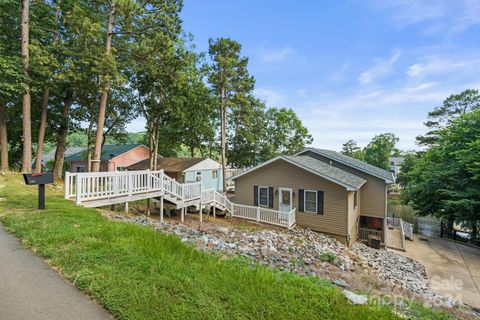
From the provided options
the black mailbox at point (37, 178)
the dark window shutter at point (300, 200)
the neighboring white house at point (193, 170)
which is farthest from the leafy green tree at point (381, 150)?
the black mailbox at point (37, 178)

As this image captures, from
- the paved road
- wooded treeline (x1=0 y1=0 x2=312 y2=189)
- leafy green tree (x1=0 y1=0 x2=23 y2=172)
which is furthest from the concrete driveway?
leafy green tree (x1=0 y1=0 x2=23 y2=172)

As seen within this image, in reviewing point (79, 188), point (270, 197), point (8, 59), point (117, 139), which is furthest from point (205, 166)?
point (79, 188)

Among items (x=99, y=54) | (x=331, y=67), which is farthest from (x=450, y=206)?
(x=99, y=54)

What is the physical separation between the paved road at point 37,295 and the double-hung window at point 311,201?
11505 mm

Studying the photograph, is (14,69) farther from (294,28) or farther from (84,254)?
(294,28)

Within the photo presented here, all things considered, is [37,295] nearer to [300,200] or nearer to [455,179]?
[300,200]

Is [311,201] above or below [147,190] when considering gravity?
below

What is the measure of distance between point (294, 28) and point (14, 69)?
49.4 ft

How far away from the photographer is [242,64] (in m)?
19.7

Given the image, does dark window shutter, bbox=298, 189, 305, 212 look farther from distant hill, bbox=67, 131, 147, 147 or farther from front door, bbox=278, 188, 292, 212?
distant hill, bbox=67, 131, 147, 147

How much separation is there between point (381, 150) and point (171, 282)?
5034cm

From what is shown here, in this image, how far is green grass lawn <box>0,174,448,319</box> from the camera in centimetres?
238

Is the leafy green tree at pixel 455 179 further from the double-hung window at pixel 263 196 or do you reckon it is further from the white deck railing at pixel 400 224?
the double-hung window at pixel 263 196

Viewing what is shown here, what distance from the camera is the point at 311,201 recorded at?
12.5m
